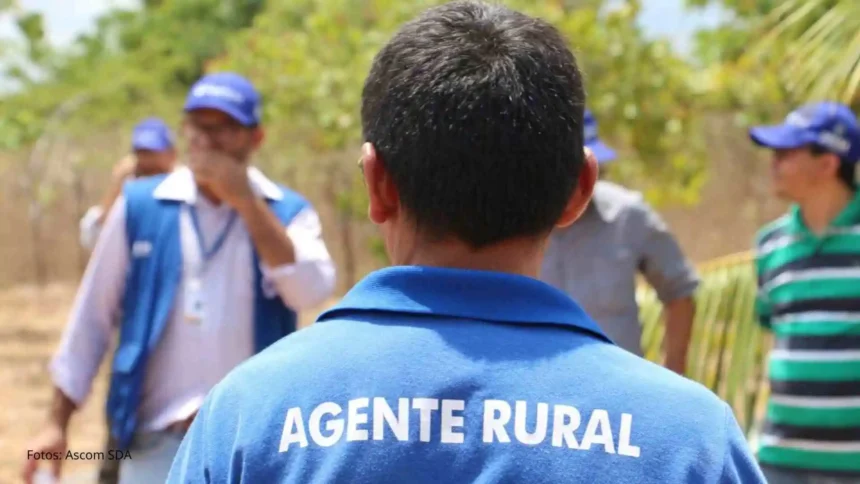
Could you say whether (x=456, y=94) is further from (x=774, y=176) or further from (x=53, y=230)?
(x=53, y=230)

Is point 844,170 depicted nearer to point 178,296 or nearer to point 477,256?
point 178,296

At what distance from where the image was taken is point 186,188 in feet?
10.1

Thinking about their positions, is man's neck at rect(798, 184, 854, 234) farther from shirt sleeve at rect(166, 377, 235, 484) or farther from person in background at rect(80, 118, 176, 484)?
person in background at rect(80, 118, 176, 484)

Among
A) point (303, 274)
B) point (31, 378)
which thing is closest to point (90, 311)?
point (303, 274)

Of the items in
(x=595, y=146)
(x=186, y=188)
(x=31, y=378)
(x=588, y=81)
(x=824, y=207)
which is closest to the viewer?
(x=186, y=188)

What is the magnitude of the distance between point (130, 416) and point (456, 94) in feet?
6.62

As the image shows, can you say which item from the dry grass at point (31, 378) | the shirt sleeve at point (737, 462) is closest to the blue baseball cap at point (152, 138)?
the dry grass at point (31, 378)

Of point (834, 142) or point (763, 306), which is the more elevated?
point (834, 142)

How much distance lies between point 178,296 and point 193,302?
0.14ft

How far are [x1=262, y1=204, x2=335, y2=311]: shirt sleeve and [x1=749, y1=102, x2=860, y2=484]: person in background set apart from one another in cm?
137

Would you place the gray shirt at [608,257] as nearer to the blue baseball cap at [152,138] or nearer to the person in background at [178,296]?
the person in background at [178,296]

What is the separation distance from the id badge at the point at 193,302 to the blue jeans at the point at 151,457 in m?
0.30

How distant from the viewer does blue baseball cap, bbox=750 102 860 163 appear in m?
3.54

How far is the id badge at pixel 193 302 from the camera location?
295 cm
